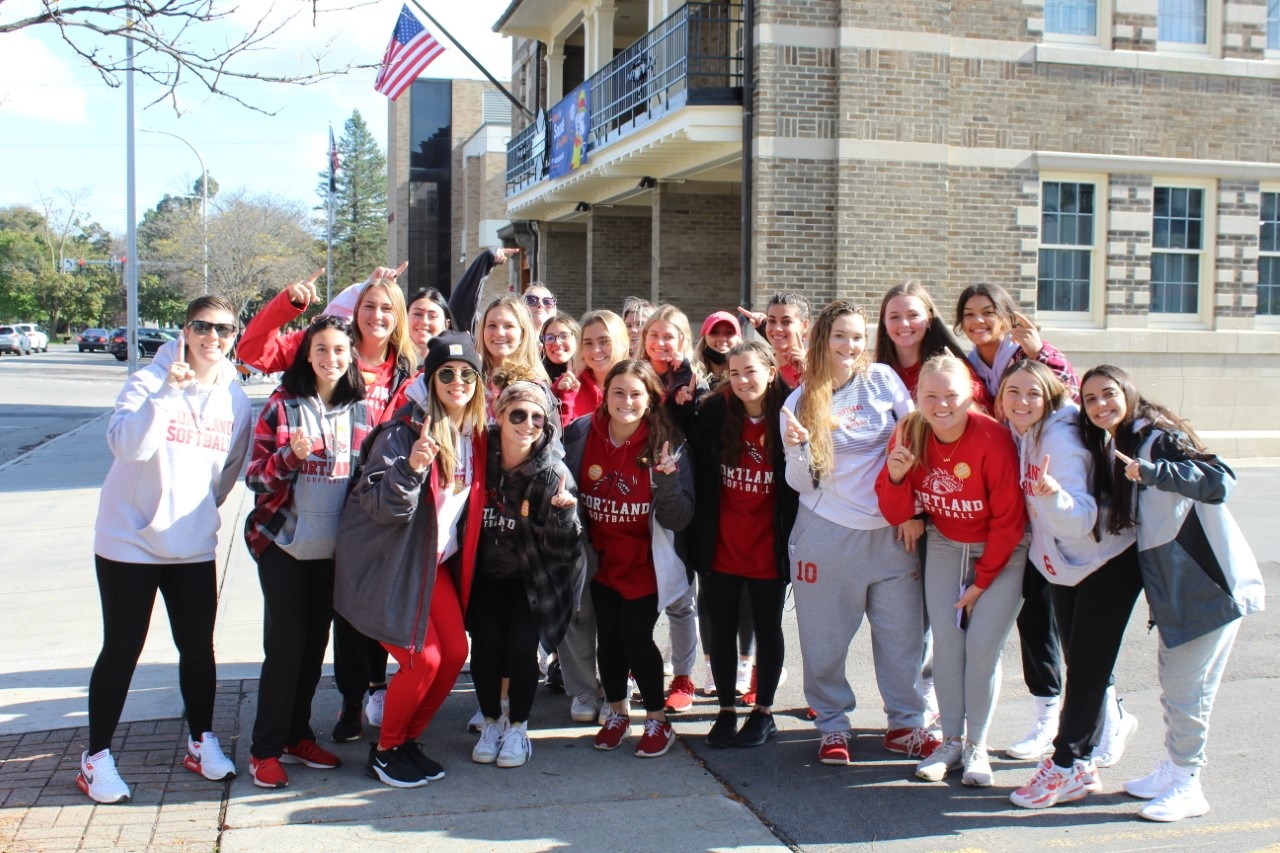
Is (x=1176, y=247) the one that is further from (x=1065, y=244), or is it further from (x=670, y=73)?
(x=670, y=73)

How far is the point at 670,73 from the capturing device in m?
14.6

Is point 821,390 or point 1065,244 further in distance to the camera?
point 1065,244

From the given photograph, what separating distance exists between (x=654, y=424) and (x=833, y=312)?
898 millimetres

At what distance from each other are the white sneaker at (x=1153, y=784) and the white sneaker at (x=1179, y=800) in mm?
23

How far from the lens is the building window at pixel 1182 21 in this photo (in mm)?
14984

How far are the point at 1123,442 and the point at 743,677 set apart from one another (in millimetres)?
2283

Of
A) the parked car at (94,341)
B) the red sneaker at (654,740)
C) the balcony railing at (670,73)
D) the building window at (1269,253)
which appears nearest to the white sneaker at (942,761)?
the red sneaker at (654,740)

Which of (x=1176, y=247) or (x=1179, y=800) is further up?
(x=1176, y=247)

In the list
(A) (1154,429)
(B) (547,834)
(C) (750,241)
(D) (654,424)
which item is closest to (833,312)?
(D) (654,424)

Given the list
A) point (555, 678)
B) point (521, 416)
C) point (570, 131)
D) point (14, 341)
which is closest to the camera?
point (521, 416)

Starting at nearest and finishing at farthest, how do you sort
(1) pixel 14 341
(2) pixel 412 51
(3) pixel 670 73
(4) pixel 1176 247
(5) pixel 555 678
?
(5) pixel 555 678 < (3) pixel 670 73 < (4) pixel 1176 247 < (2) pixel 412 51 < (1) pixel 14 341

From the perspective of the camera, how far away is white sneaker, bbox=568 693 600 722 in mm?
5227

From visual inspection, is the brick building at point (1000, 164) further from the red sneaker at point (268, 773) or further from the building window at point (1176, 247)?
the red sneaker at point (268, 773)

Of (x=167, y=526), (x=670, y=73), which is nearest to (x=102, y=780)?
(x=167, y=526)
